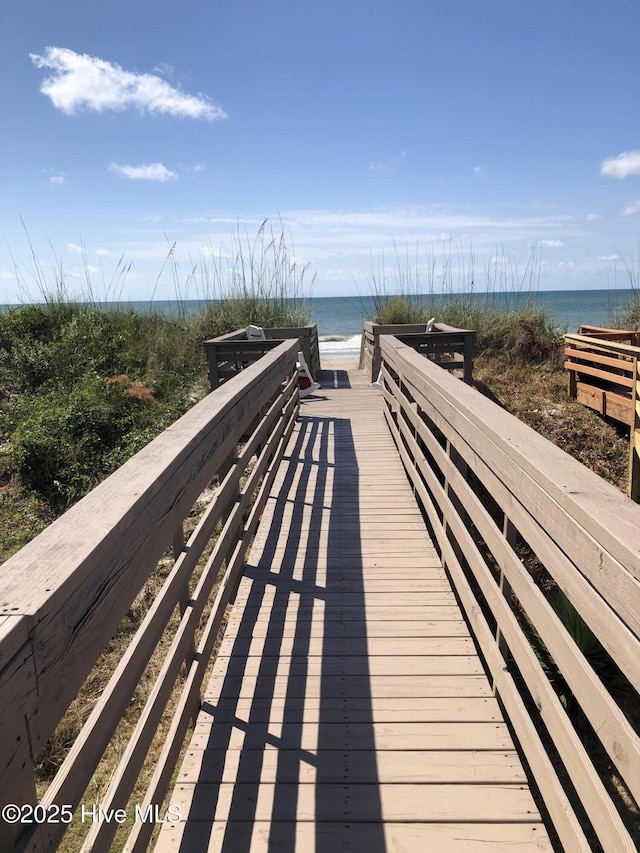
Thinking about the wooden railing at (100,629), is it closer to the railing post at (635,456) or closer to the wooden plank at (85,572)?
the wooden plank at (85,572)

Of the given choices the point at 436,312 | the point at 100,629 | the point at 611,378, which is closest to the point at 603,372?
the point at 611,378

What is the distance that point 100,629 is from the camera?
129 cm

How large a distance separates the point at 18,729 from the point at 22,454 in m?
6.14

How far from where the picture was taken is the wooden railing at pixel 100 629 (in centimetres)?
98

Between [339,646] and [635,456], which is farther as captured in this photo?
[635,456]

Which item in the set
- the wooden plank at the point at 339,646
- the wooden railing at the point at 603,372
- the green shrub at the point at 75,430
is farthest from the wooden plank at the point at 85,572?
the wooden railing at the point at 603,372

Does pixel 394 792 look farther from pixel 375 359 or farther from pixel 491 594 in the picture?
pixel 375 359

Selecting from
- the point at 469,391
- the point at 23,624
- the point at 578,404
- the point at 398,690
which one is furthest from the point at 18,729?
the point at 578,404

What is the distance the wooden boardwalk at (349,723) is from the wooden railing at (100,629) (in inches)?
8.6

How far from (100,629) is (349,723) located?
1.24 metres

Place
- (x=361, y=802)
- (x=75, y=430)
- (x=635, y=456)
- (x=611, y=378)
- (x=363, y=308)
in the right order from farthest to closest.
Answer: (x=363, y=308), (x=611, y=378), (x=75, y=430), (x=635, y=456), (x=361, y=802)

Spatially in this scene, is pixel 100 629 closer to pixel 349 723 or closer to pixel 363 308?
pixel 349 723

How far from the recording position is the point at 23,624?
38.7 inches

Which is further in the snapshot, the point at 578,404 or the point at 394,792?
the point at 578,404
